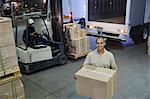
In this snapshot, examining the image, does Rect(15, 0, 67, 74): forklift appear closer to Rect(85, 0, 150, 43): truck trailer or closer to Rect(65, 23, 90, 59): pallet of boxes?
Rect(65, 23, 90, 59): pallet of boxes

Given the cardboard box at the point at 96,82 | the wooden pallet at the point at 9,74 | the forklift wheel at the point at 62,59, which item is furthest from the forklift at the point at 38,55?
the cardboard box at the point at 96,82

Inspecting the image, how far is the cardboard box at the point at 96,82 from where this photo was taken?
11.9 feet

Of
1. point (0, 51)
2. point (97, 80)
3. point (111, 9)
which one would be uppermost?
point (111, 9)

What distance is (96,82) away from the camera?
368 centimetres

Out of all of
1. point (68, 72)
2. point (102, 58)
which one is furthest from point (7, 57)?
point (68, 72)

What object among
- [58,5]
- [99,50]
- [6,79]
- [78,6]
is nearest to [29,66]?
[6,79]

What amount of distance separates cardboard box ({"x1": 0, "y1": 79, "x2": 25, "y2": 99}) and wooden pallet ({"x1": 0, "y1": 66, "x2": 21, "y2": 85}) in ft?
0.31

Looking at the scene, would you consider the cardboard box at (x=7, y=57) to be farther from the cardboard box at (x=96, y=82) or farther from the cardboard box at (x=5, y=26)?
the cardboard box at (x=96, y=82)

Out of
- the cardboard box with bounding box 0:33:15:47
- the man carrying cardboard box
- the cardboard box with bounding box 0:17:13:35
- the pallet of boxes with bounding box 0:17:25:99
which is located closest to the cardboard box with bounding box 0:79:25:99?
the pallet of boxes with bounding box 0:17:25:99

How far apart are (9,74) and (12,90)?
0.36 m

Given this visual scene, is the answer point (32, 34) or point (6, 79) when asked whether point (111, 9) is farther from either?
point (6, 79)

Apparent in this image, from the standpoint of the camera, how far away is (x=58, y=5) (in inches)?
315

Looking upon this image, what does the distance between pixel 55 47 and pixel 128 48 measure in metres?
3.44

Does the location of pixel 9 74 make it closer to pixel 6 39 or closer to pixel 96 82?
pixel 6 39
